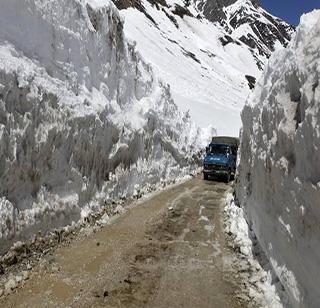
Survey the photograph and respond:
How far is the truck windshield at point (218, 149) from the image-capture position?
97.5 ft

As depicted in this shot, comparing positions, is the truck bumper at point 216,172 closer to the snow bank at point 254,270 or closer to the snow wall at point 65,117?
the snow wall at point 65,117

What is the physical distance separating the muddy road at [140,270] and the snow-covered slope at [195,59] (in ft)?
48.9

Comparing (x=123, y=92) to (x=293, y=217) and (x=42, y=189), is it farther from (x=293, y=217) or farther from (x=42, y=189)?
(x=293, y=217)

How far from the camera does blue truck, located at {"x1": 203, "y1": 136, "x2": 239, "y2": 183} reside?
94.6ft

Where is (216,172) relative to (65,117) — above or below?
below

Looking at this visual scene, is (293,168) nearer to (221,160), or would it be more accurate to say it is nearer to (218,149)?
(221,160)

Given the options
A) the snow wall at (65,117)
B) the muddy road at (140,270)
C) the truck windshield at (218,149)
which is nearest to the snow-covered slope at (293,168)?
the muddy road at (140,270)

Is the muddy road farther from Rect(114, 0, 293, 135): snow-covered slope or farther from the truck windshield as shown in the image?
Rect(114, 0, 293, 135): snow-covered slope

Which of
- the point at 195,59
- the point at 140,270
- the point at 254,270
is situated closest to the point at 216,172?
the point at 254,270

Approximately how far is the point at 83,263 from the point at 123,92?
1238 centimetres

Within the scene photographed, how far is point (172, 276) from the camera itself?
32.6ft

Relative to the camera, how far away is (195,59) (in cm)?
8081

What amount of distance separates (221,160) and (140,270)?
762 inches

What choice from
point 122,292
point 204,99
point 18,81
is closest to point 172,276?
point 122,292
